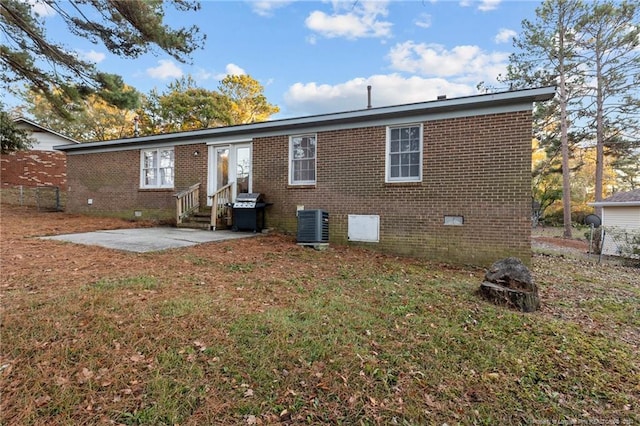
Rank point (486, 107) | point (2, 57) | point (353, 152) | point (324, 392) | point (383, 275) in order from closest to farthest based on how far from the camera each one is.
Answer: point (324, 392)
point (383, 275)
point (486, 107)
point (353, 152)
point (2, 57)

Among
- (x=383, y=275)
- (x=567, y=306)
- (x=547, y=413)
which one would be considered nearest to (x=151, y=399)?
(x=547, y=413)

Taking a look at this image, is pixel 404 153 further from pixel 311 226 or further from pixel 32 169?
pixel 32 169

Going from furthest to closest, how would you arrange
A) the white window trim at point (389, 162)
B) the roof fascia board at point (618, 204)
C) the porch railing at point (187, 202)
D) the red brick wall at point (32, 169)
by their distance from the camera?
the red brick wall at point (32, 169), the roof fascia board at point (618, 204), the porch railing at point (187, 202), the white window trim at point (389, 162)

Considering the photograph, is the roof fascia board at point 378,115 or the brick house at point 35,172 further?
the brick house at point 35,172

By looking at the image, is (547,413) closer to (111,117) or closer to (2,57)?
(2,57)

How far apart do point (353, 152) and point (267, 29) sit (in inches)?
191

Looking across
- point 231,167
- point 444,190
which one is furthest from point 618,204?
point 231,167

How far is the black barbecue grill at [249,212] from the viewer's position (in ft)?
30.2

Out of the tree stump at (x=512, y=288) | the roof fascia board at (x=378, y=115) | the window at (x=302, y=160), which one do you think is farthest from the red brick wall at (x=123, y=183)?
the tree stump at (x=512, y=288)

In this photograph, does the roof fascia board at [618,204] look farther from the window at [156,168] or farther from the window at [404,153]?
the window at [156,168]

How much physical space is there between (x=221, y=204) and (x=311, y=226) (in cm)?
376

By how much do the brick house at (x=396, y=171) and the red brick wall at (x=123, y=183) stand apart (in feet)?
0.28

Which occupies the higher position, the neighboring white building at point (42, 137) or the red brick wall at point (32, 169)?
the neighboring white building at point (42, 137)

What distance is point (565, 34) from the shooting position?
17.4 meters
